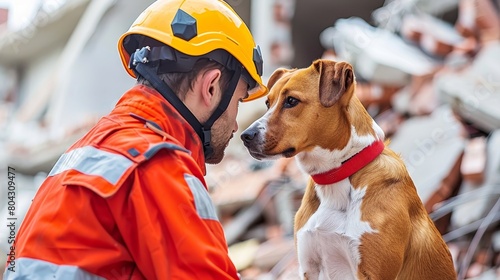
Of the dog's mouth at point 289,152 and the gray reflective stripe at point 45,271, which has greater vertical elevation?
the gray reflective stripe at point 45,271

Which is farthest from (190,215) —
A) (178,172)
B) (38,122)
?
(38,122)

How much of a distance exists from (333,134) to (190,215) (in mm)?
956

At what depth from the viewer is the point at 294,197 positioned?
230 inches

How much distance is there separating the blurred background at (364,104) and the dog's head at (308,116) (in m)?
1.70

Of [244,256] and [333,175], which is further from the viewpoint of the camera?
[244,256]

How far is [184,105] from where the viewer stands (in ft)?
6.52

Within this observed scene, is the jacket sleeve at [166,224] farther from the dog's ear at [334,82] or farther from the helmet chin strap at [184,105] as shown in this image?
the dog's ear at [334,82]

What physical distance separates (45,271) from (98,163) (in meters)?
0.25

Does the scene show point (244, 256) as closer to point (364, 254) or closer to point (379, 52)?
point (379, 52)

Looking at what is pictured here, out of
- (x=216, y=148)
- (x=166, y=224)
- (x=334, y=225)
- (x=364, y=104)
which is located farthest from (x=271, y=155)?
(x=364, y=104)

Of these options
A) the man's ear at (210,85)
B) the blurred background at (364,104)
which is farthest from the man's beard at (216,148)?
the blurred background at (364,104)

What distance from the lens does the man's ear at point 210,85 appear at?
201 cm

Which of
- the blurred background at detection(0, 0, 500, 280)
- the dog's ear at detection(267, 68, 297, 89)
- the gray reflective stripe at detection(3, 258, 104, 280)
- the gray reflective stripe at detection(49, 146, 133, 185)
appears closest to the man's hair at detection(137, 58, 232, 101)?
the gray reflective stripe at detection(49, 146, 133, 185)

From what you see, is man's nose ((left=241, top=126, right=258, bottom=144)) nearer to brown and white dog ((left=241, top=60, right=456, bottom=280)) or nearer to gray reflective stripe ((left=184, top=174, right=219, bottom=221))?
brown and white dog ((left=241, top=60, right=456, bottom=280))
